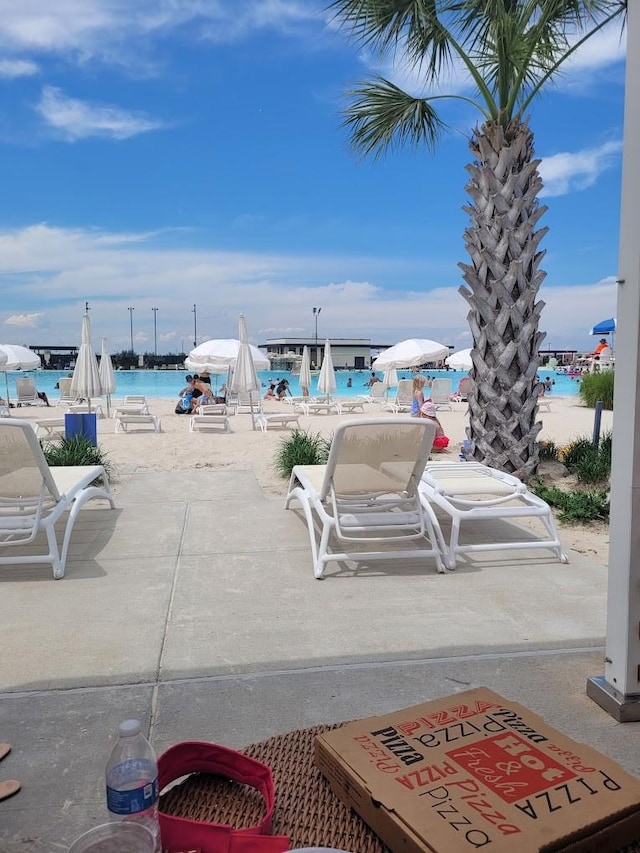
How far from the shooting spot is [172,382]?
4759 centimetres

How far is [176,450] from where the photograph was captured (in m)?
10.6

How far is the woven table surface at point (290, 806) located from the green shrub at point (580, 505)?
4.49 metres

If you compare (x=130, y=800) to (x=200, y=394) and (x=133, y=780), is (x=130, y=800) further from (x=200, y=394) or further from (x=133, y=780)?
(x=200, y=394)

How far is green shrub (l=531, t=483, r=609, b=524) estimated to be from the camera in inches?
224

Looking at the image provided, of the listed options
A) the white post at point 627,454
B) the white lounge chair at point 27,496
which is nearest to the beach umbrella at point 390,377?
→ the white lounge chair at point 27,496

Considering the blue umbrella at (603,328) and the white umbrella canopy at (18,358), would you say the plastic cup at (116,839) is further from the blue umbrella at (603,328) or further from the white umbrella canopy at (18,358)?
the blue umbrella at (603,328)

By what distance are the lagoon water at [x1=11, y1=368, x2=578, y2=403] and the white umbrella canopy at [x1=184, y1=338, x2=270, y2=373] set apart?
8198 millimetres

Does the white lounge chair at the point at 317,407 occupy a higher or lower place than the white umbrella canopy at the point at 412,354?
lower

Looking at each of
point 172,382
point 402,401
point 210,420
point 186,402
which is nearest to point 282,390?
point 402,401

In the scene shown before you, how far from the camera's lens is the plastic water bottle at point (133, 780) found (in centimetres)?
143

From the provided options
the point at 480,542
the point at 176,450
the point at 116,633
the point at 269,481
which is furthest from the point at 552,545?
the point at 176,450

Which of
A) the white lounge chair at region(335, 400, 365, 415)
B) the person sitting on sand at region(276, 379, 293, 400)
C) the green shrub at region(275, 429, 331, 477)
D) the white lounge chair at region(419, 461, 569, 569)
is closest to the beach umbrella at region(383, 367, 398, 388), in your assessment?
the white lounge chair at region(335, 400, 365, 415)

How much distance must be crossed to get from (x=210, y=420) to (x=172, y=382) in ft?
117

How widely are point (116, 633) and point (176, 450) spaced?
7566 millimetres
